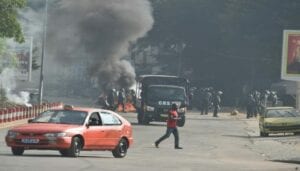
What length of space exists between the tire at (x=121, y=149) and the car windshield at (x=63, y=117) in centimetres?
155

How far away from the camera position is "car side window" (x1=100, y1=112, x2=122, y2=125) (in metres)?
24.7

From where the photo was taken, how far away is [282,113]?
43.6 meters

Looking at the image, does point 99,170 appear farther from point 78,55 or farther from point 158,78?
point 78,55

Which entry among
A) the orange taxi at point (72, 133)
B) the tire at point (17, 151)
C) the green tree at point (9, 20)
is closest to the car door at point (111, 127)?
the orange taxi at point (72, 133)

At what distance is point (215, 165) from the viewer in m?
23.3

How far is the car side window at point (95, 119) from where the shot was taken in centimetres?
2397

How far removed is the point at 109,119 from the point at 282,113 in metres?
20.1

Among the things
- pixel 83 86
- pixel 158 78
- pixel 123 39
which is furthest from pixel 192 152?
pixel 83 86

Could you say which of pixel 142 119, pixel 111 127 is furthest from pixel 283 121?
pixel 111 127

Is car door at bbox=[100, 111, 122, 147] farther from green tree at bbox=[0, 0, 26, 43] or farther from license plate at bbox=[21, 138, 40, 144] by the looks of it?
green tree at bbox=[0, 0, 26, 43]

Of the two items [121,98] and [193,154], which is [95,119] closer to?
[193,154]

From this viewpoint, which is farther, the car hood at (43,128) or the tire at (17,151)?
the tire at (17,151)

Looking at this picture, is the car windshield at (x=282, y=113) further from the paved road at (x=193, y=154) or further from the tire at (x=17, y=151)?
the tire at (x=17, y=151)

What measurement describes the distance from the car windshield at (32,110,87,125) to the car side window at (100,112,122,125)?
78cm
